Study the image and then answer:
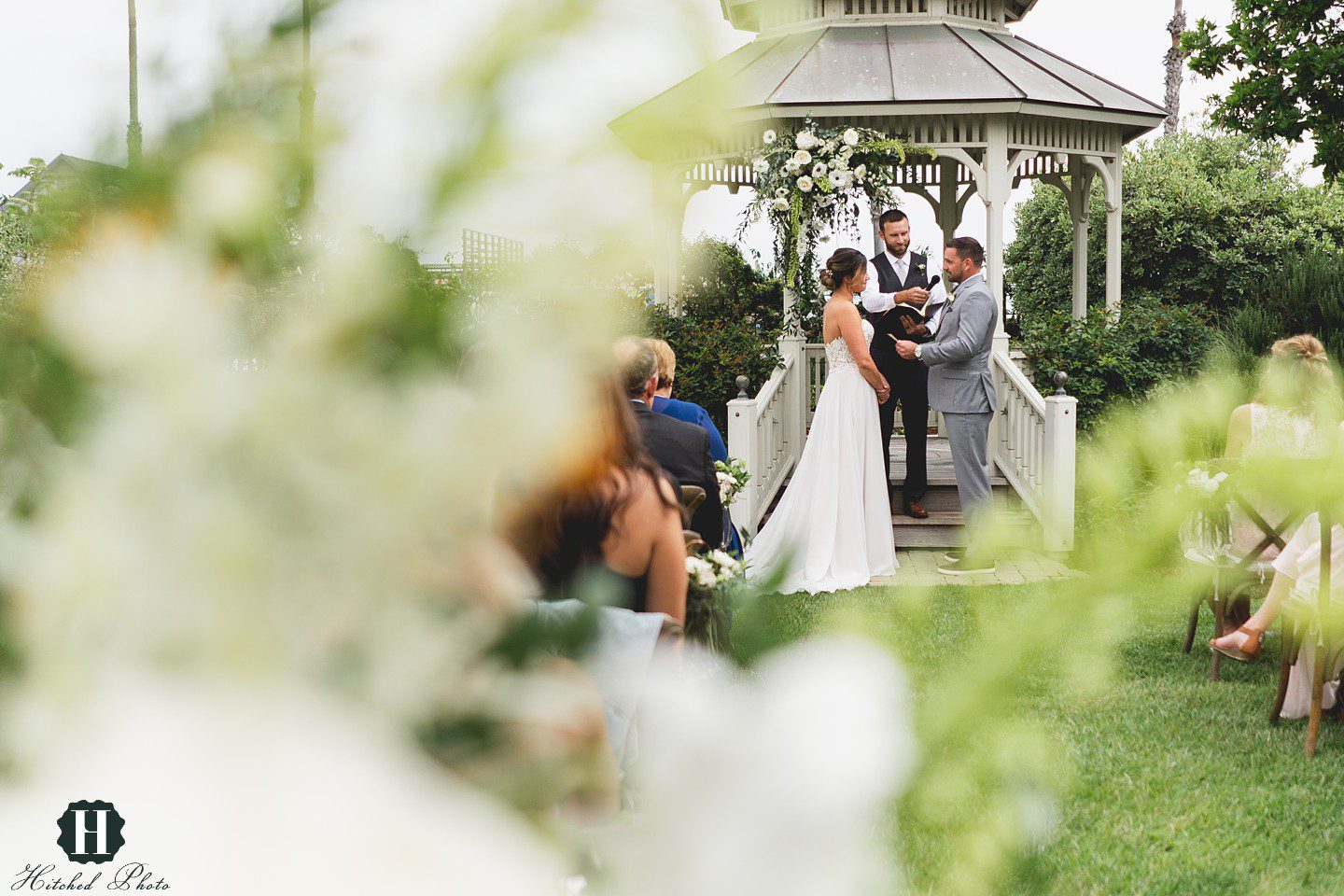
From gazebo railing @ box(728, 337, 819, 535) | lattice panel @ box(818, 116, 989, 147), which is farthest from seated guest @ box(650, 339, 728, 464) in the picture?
lattice panel @ box(818, 116, 989, 147)

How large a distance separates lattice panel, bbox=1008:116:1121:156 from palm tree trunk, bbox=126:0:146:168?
10802mm

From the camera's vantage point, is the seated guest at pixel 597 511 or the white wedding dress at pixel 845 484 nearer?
the seated guest at pixel 597 511

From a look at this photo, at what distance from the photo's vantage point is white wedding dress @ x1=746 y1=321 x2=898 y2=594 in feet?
26.2

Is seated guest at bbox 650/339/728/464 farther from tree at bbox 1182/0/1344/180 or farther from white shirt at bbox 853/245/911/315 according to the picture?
tree at bbox 1182/0/1344/180

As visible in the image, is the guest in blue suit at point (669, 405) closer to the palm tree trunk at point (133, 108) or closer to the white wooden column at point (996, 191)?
the palm tree trunk at point (133, 108)

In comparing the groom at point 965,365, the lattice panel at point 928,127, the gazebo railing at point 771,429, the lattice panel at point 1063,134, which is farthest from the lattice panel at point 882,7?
the groom at point 965,365

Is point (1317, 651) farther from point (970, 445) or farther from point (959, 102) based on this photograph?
point (959, 102)

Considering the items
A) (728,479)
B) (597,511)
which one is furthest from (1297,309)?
(597,511)

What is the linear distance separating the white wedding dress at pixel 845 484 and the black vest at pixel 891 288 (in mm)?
545

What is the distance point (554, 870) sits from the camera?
0.44 metres

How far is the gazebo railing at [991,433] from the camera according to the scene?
823cm

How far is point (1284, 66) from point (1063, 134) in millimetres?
3168

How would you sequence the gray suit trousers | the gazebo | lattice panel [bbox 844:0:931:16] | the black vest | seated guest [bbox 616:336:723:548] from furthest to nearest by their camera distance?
lattice panel [bbox 844:0:931:16]
the gazebo
the black vest
the gray suit trousers
seated guest [bbox 616:336:723:548]

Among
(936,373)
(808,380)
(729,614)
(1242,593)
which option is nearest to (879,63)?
(808,380)
